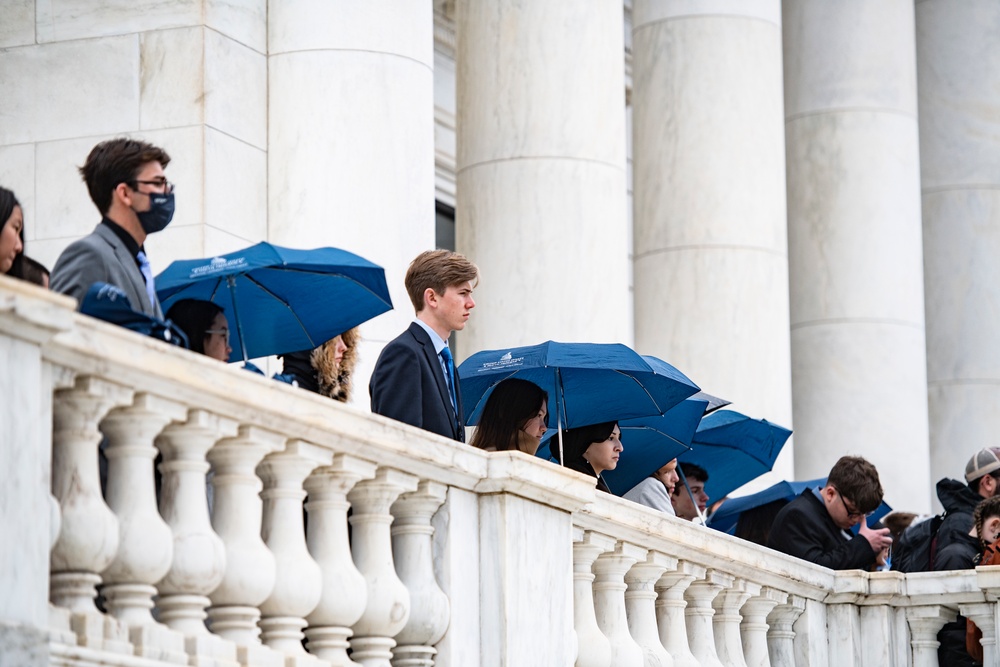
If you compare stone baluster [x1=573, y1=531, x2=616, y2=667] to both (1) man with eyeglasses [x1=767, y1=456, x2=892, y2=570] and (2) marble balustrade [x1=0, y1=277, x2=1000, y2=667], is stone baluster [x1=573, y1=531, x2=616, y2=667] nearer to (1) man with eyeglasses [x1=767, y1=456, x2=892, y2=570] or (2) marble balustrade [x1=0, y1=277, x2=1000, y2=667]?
(2) marble balustrade [x1=0, y1=277, x2=1000, y2=667]

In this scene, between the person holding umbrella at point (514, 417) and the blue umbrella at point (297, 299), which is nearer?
the person holding umbrella at point (514, 417)

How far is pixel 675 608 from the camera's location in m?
14.7

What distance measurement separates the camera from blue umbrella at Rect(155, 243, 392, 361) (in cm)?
1403

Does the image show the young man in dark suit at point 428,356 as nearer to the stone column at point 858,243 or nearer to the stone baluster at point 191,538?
Answer: the stone baluster at point 191,538

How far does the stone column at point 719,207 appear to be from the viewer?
88.2ft

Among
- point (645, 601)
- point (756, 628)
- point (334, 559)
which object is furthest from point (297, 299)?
point (756, 628)

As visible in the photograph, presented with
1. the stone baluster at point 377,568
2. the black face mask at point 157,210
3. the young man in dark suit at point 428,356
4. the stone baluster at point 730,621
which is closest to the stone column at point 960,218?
the stone baluster at point 730,621

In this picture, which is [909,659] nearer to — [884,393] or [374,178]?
[374,178]

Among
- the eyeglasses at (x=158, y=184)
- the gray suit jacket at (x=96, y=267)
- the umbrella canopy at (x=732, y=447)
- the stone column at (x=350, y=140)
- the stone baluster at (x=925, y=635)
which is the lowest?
the stone baluster at (x=925, y=635)

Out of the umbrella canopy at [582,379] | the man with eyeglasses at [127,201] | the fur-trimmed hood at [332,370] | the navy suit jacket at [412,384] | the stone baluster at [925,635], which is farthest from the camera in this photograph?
the stone baluster at [925,635]

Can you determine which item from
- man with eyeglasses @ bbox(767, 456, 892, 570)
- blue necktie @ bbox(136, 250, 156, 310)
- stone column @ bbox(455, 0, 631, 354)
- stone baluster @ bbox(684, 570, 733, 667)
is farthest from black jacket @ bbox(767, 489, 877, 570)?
blue necktie @ bbox(136, 250, 156, 310)

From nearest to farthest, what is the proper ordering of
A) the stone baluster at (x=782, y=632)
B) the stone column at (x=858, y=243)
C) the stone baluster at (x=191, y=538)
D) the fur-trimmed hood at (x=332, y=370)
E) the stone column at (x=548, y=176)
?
the stone baluster at (x=191, y=538) < the fur-trimmed hood at (x=332, y=370) < the stone baluster at (x=782, y=632) < the stone column at (x=548, y=176) < the stone column at (x=858, y=243)

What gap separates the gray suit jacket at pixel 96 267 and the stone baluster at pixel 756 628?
7.22 m

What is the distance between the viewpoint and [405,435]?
446 inches
